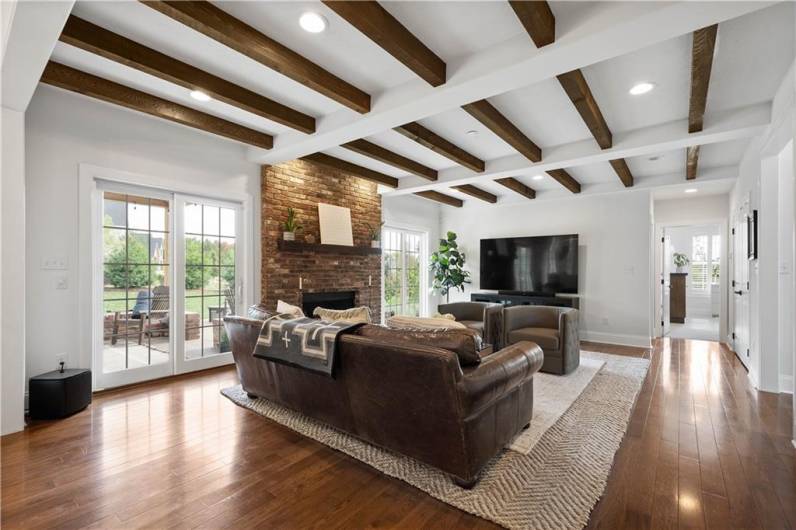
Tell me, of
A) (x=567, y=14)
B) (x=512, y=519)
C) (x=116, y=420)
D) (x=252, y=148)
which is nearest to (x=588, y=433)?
(x=512, y=519)

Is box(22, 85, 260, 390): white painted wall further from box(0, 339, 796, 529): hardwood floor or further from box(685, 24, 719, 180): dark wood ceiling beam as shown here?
box(685, 24, 719, 180): dark wood ceiling beam

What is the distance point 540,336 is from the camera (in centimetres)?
417

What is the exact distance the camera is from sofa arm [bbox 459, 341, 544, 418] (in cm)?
187

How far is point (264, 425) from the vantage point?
9.15ft

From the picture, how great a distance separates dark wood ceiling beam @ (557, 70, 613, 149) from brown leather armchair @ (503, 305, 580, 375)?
74.3 inches

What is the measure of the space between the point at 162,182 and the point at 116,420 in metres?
2.29

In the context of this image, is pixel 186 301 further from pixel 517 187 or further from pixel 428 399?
pixel 517 187

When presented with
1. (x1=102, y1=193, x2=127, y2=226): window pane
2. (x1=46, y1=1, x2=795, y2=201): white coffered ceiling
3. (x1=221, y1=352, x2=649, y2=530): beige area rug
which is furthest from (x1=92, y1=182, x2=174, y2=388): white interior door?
(x1=221, y1=352, x2=649, y2=530): beige area rug

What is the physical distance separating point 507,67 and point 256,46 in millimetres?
1616

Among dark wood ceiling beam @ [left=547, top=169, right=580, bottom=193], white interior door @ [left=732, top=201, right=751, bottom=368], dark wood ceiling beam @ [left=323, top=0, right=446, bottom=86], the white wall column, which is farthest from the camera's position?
dark wood ceiling beam @ [left=547, top=169, right=580, bottom=193]

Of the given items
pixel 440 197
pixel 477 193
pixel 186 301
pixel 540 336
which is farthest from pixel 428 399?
pixel 440 197

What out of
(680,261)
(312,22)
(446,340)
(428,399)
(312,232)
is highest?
(312,22)

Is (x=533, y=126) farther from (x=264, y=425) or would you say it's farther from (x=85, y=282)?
(x=85, y=282)

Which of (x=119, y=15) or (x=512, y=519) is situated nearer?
(x=512, y=519)
